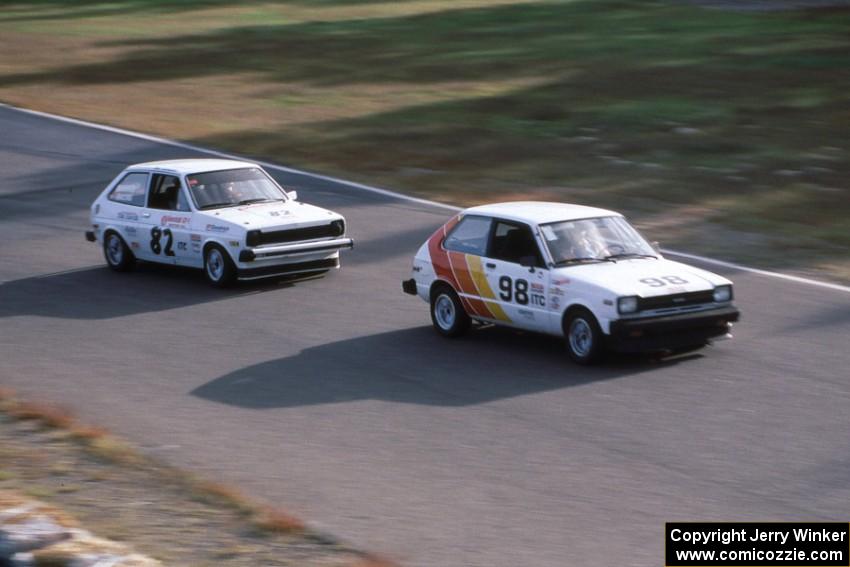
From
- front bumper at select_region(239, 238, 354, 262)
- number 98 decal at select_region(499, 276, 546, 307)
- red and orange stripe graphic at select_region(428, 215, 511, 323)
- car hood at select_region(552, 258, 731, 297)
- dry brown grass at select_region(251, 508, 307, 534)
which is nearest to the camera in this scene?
dry brown grass at select_region(251, 508, 307, 534)

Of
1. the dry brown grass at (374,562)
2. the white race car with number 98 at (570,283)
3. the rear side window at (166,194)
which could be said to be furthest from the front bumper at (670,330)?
the rear side window at (166,194)

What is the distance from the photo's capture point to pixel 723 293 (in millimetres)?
12633

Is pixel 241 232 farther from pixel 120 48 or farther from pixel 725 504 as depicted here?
pixel 120 48

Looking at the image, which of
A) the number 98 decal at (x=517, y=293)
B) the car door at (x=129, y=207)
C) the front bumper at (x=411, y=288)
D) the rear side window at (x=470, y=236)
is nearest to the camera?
the number 98 decal at (x=517, y=293)

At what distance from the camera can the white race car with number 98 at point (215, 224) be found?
53.4 ft

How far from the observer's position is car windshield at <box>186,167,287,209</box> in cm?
1719

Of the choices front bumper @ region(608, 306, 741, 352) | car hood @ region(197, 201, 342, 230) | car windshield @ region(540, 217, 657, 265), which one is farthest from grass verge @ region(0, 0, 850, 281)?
car hood @ region(197, 201, 342, 230)

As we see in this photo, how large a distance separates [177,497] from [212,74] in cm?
2836

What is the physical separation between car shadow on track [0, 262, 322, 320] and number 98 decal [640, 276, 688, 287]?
5.72 meters

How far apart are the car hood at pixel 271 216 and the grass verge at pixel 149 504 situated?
19.8 feet

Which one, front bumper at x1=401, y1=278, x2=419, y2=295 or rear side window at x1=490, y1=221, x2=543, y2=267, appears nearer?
rear side window at x1=490, y1=221, x2=543, y2=267

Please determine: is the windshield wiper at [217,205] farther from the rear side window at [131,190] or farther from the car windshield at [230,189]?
the rear side window at [131,190]

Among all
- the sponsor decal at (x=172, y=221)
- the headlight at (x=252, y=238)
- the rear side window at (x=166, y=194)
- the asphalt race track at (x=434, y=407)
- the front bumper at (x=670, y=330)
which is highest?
the rear side window at (x=166, y=194)

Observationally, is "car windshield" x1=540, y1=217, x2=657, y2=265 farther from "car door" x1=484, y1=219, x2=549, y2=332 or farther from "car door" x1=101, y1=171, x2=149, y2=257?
"car door" x1=101, y1=171, x2=149, y2=257
